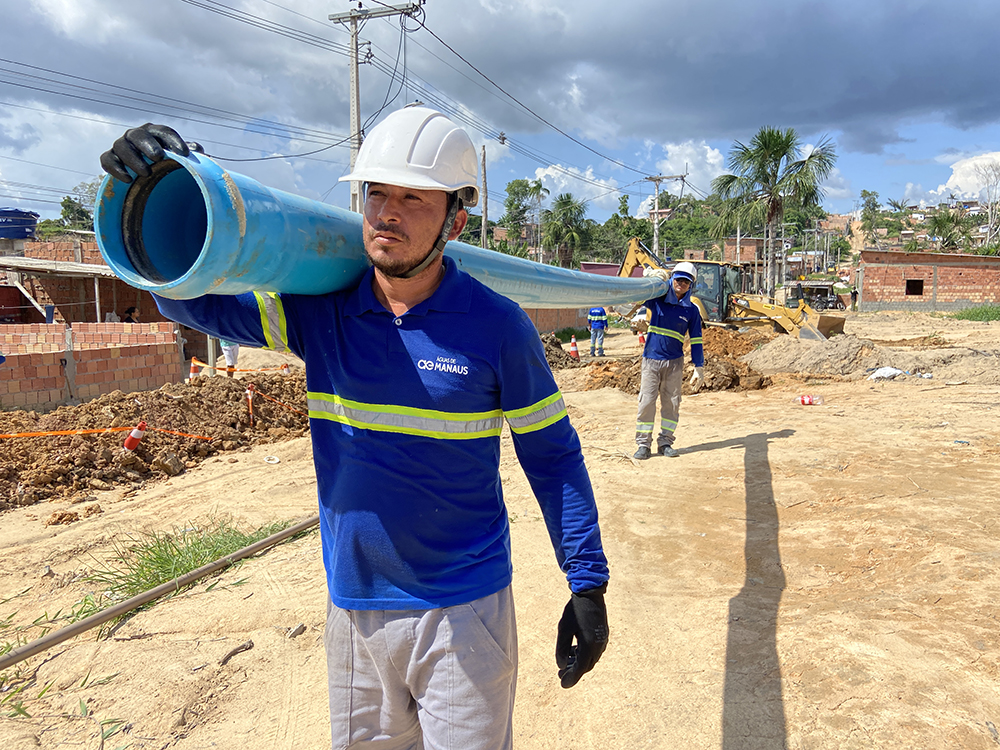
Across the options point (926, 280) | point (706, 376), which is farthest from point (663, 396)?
point (926, 280)

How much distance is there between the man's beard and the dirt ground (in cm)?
199

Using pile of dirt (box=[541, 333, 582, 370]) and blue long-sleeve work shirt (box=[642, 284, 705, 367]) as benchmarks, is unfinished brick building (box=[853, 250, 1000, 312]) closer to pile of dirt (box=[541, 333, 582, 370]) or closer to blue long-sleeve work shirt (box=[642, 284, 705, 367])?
pile of dirt (box=[541, 333, 582, 370])

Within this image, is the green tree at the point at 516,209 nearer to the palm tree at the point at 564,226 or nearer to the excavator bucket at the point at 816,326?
the palm tree at the point at 564,226

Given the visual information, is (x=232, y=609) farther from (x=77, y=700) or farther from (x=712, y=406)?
(x=712, y=406)

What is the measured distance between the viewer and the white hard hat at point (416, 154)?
5.02ft

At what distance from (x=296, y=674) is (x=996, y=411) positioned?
8.91 meters

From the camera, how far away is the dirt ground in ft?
8.45

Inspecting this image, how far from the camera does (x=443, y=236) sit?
63.4 inches

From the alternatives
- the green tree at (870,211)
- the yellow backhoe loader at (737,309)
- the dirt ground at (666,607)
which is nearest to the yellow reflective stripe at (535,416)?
the dirt ground at (666,607)

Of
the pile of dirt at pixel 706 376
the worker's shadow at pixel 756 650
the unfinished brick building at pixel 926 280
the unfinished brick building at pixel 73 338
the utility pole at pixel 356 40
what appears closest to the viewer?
the worker's shadow at pixel 756 650

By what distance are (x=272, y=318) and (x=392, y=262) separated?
413 mm

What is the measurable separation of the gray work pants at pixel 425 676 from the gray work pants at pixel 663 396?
5.51 m

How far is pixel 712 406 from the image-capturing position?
10195 millimetres

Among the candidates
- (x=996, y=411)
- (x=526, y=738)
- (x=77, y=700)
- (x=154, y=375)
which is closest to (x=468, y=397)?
(x=526, y=738)
